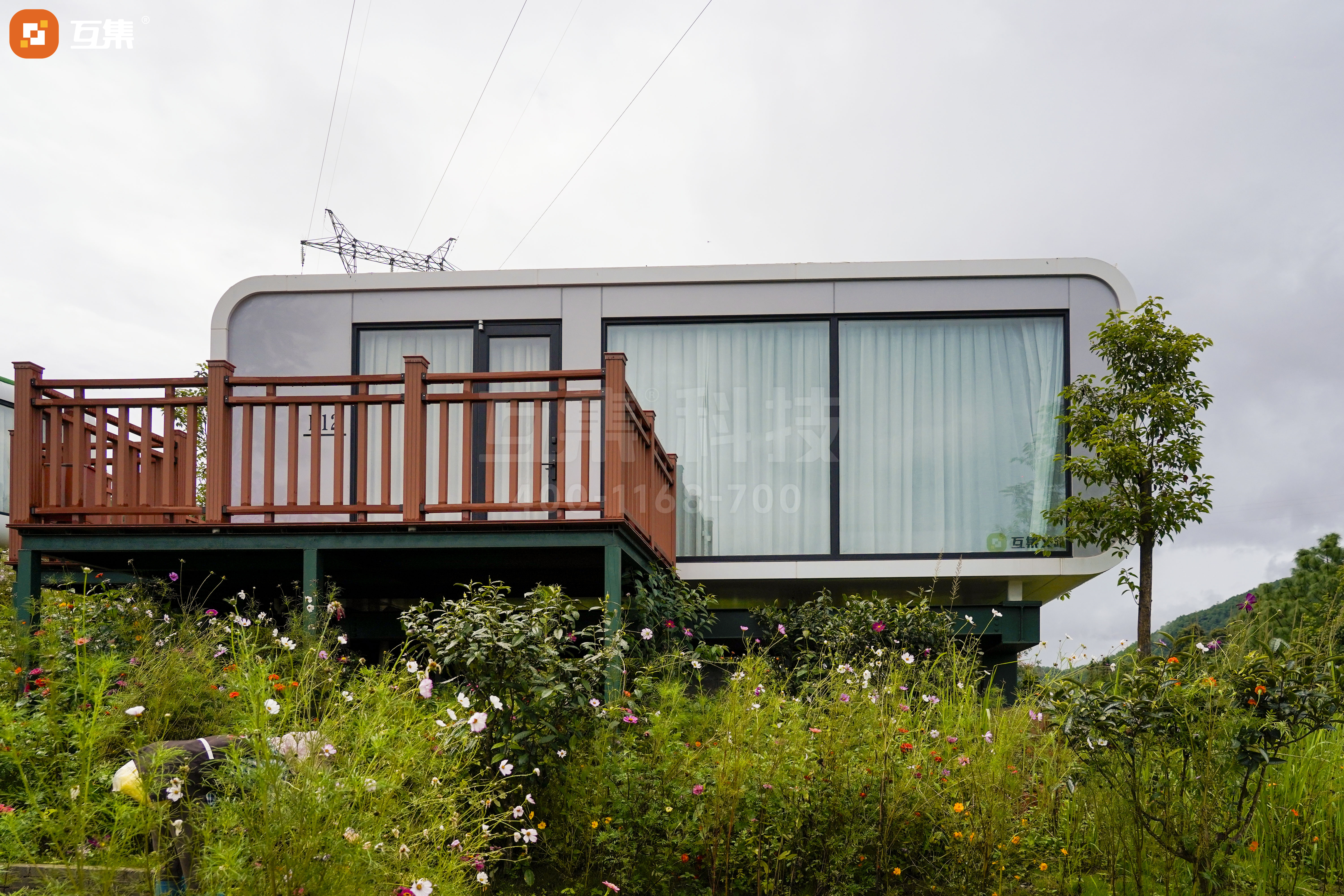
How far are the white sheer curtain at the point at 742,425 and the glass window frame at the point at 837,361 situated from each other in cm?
4

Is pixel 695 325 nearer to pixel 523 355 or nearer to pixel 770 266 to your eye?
pixel 770 266

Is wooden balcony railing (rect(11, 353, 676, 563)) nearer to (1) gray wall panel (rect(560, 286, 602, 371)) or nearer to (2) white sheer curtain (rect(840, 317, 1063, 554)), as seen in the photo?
(1) gray wall panel (rect(560, 286, 602, 371))

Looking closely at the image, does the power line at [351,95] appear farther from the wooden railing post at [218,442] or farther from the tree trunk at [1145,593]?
the tree trunk at [1145,593]

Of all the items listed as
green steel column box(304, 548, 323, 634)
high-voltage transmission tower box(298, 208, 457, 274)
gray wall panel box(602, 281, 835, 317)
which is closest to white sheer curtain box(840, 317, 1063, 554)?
gray wall panel box(602, 281, 835, 317)

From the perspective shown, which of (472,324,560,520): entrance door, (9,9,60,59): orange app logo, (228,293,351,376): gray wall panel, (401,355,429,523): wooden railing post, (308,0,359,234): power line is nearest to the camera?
(401,355,429,523): wooden railing post

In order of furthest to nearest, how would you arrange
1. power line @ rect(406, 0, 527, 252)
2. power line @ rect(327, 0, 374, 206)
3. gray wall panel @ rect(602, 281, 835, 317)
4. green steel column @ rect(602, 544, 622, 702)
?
power line @ rect(327, 0, 374, 206) < power line @ rect(406, 0, 527, 252) < gray wall panel @ rect(602, 281, 835, 317) < green steel column @ rect(602, 544, 622, 702)

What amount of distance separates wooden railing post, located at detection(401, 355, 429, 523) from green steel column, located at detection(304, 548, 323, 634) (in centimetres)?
67

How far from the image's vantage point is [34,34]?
25.2 feet

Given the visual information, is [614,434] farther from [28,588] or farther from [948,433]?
[948,433]

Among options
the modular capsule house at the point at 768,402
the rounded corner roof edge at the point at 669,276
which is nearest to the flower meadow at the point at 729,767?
the modular capsule house at the point at 768,402

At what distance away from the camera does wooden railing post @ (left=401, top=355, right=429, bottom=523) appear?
19.2ft

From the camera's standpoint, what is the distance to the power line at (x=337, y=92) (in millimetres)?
10086

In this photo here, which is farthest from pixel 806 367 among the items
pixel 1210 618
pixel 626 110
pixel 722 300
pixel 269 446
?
pixel 1210 618

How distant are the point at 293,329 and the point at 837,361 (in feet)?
16.4
